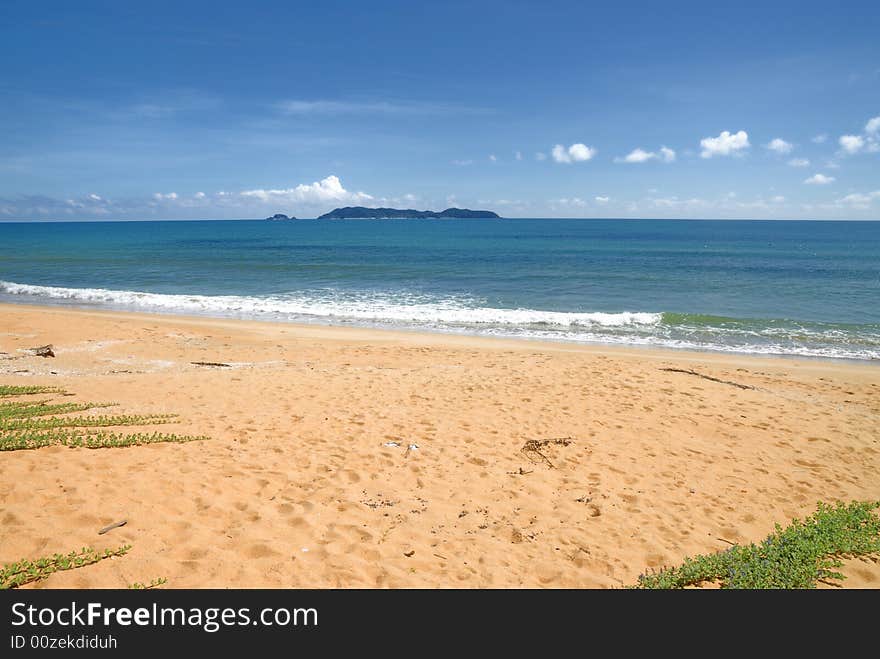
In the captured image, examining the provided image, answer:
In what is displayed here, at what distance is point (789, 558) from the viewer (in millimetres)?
4754

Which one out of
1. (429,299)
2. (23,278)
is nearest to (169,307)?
(429,299)

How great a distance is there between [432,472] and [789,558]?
4133 mm

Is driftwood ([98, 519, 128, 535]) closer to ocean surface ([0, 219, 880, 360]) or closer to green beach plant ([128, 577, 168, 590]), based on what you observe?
green beach plant ([128, 577, 168, 590])

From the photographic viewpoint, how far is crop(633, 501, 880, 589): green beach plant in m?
4.37

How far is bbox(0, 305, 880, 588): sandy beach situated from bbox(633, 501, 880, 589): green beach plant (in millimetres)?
236

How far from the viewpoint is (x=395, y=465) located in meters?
6.75

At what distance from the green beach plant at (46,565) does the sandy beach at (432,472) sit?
0.29ft

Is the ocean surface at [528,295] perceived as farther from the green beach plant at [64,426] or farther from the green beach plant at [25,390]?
the green beach plant at [64,426]

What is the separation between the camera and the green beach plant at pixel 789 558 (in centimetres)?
437

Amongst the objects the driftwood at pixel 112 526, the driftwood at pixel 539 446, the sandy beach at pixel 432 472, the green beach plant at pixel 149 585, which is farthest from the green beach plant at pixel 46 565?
the driftwood at pixel 539 446

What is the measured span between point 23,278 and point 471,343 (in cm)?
3782

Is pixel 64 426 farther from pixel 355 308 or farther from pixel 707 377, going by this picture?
pixel 355 308

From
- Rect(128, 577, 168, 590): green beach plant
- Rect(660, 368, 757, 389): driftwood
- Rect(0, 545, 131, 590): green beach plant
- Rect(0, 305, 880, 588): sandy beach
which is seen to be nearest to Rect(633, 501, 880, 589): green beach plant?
Rect(0, 305, 880, 588): sandy beach
